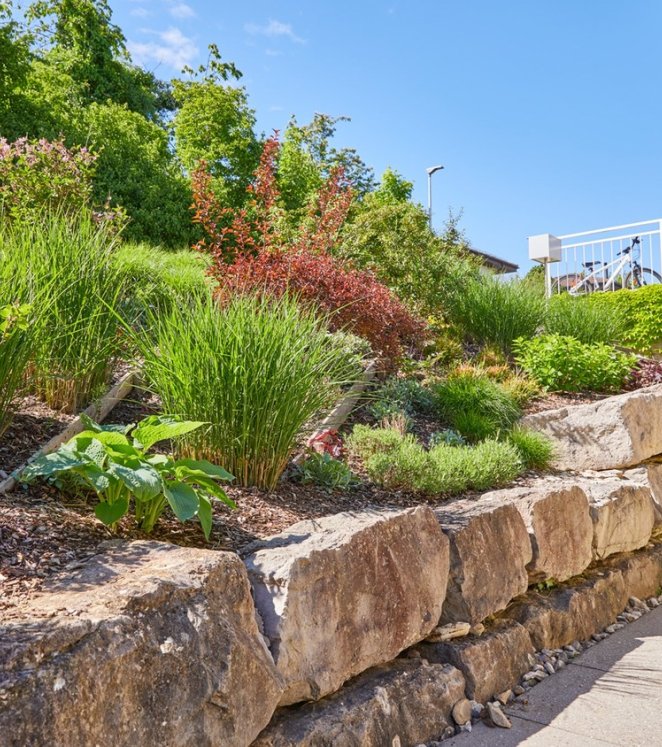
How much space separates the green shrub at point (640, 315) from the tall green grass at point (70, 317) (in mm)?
6183

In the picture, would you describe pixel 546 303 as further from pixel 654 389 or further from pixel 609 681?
pixel 609 681

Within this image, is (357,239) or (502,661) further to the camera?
(357,239)

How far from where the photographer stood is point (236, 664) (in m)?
1.95

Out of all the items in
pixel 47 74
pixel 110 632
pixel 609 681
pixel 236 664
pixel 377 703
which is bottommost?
pixel 609 681

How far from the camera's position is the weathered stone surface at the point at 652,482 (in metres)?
5.13

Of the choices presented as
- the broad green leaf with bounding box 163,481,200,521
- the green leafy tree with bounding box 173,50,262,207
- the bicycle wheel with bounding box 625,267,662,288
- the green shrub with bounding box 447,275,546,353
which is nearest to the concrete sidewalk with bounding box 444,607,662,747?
the broad green leaf with bounding box 163,481,200,521

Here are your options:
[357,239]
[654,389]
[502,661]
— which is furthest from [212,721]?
[357,239]

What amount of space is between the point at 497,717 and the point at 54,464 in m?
1.97

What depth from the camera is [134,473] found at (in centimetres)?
223

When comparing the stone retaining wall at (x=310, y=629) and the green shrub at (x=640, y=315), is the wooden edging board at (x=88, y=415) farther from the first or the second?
the green shrub at (x=640, y=315)

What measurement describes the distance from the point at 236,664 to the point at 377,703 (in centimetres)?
75

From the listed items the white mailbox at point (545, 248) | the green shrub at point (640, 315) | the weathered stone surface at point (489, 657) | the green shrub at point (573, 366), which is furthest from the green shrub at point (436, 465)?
the white mailbox at point (545, 248)

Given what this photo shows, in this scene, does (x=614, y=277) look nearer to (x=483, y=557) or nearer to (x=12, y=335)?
(x=483, y=557)

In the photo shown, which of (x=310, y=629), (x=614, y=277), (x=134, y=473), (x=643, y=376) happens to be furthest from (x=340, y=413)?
(x=614, y=277)
